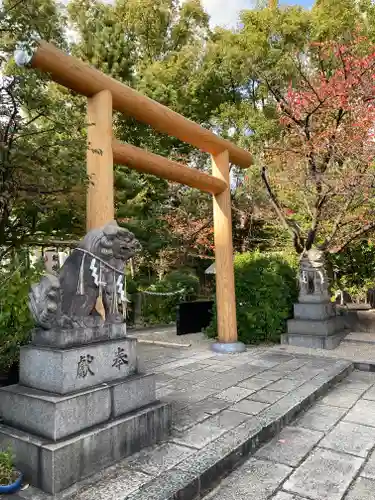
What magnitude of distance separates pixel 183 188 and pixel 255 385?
1035 cm

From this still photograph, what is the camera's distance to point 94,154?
4855 millimetres

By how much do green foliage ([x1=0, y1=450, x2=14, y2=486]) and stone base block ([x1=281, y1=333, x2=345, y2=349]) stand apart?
20.1 ft

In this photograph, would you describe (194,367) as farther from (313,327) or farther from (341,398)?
(313,327)

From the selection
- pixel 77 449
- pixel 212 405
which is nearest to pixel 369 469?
pixel 212 405

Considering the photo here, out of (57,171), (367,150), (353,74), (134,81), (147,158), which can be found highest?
(134,81)

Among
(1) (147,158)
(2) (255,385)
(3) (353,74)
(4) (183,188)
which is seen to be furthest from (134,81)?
(2) (255,385)

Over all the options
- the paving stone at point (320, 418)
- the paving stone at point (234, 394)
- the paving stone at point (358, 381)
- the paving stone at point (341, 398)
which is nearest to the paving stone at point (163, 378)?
the paving stone at point (234, 394)

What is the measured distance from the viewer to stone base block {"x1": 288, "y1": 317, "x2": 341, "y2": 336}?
749 cm

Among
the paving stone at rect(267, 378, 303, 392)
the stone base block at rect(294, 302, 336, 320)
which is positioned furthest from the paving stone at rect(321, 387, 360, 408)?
the stone base block at rect(294, 302, 336, 320)

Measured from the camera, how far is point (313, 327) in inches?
299

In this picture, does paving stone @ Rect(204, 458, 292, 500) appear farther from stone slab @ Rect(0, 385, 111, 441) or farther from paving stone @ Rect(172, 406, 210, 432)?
stone slab @ Rect(0, 385, 111, 441)

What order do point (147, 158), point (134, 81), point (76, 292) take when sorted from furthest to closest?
point (134, 81) < point (147, 158) < point (76, 292)

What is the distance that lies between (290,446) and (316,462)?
1.09ft

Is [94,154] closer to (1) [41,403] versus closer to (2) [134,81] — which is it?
(1) [41,403]
